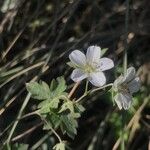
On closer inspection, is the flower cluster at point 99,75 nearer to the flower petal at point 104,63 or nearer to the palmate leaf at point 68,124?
the flower petal at point 104,63

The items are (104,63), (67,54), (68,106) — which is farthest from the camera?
(67,54)

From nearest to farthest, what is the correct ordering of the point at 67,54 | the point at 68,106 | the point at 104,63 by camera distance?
the point at 68,106
the point at 104,63
the point at 67,54

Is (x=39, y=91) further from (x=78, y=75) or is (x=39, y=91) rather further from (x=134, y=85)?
(x=134, y=85)

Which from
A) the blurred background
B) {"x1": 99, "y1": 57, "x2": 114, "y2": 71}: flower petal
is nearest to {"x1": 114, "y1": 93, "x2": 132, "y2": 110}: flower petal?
{"x1": 99, "y1": 57, "x2": 114, "y2": 71}: flower petal

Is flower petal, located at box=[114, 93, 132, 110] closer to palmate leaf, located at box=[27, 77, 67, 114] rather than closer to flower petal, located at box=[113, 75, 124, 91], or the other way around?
flower petal, located at box=[113, 75, 124, 91]

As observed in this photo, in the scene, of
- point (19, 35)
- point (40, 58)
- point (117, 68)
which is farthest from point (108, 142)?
point (19, 35)

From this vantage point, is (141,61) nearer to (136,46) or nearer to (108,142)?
(136,46)

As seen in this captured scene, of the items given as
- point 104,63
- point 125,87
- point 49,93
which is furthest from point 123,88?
point 49,93
